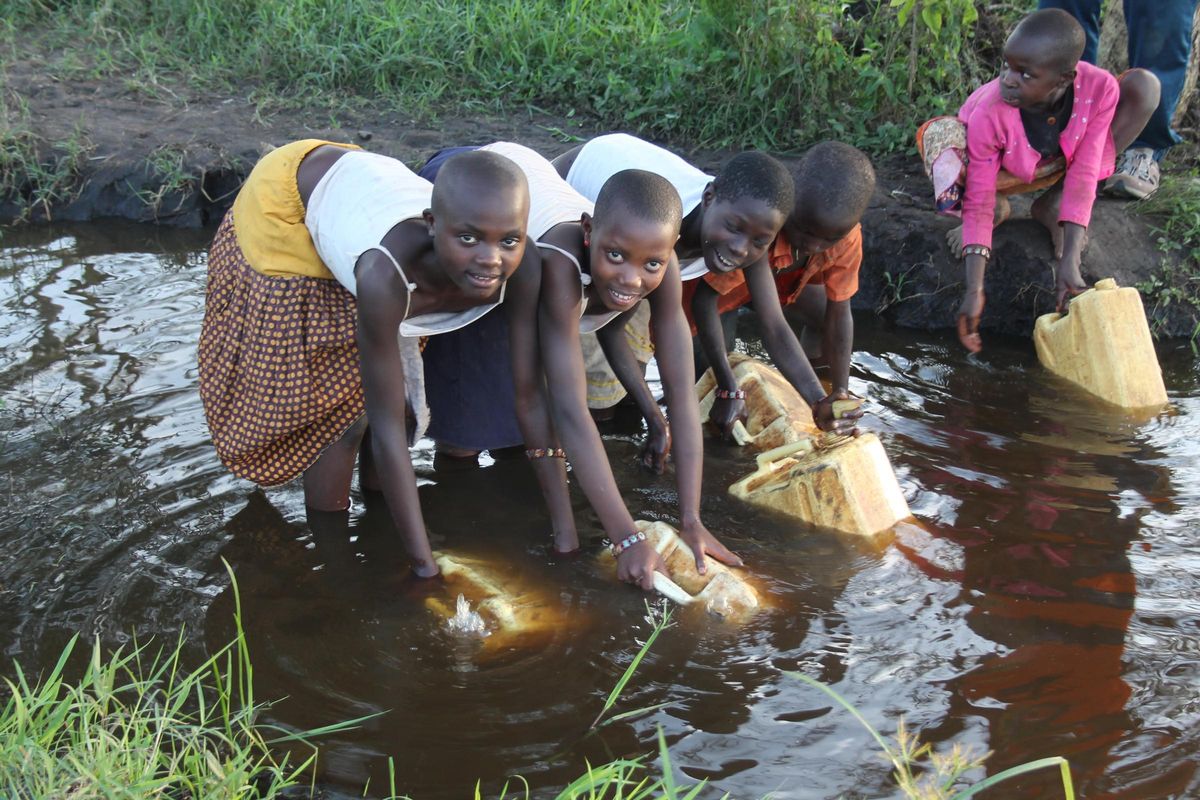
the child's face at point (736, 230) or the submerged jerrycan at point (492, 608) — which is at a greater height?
the child's face at point (736, 230)

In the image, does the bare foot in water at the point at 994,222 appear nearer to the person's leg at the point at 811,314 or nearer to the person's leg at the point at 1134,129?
the person's leg at the point at 1134,129

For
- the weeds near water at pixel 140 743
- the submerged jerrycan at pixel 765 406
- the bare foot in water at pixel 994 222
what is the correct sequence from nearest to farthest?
the weeds near water at pixel 140 743 → the submerged jerrycan at pixel 765 406 → the bare foot in water at pixel 994 222

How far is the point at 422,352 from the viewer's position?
3.45 meters

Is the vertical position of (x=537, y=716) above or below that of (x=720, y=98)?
below

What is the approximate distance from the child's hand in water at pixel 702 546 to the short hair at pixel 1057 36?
2258 millimetres

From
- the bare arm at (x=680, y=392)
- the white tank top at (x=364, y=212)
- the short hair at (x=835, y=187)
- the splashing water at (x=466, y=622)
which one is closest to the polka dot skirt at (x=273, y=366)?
the white tank top at (x=364, y=212)

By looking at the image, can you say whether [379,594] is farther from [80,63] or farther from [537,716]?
[80,63]

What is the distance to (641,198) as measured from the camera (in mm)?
2777

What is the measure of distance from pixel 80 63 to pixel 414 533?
516 centimetres

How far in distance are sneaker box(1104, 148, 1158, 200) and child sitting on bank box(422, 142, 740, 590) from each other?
266 cm

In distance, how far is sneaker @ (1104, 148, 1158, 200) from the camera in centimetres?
477

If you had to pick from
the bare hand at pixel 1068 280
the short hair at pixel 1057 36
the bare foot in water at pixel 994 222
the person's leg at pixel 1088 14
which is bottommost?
the bare hand at pixel 1068 280

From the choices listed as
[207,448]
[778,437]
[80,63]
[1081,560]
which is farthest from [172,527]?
[80,63]

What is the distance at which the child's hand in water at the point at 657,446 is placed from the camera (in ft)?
11.5
